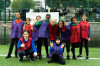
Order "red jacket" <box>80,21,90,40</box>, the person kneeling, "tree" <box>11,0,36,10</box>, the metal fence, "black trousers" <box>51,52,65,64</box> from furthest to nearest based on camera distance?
"tree" <box>11,0,36,10</box>, the metal fence, "red jacket" <box>80,21,90,40</box>, the person kneeling, "black trousers" <box>51,52,65,64</box>

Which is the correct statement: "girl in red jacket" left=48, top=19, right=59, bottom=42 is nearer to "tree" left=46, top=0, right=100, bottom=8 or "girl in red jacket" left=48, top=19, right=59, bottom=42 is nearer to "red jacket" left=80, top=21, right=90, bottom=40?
"red jacket" left=80, top=21, right=90, bottom=40

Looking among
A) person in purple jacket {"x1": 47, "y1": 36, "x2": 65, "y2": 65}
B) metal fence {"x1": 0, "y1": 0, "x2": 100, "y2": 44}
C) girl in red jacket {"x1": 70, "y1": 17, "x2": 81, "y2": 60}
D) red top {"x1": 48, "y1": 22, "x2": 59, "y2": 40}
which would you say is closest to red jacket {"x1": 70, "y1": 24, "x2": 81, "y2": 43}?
girl in red jacket {"x1": 70, "y1": 17, "x2": 81, "y2": 60}

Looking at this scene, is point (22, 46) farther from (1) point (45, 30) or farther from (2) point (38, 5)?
(2) point (38, 5)

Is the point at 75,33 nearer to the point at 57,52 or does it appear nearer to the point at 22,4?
the point at 57,52

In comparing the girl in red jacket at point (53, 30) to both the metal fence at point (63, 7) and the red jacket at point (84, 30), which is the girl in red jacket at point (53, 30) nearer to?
the red jacket at point (84, 30)

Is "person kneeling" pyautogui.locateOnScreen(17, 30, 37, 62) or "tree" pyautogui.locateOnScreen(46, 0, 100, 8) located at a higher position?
"tree" pyautogui.locateOnScreen(46, 0, 100, 8)

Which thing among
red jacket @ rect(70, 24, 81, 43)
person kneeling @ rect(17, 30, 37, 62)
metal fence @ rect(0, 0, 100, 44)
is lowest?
person kneeling @ rect(17, 30, 37, 62)

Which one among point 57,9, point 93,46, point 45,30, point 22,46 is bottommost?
point 93,46

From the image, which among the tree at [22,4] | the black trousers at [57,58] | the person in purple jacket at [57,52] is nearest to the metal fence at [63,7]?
the tree at [22,4]

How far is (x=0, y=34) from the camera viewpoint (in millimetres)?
11516

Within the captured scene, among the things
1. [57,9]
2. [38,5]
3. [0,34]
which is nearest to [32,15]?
[38,5]

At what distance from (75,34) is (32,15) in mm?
5067

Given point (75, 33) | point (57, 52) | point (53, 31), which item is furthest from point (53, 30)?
point (57, 52)

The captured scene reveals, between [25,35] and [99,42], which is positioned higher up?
[25,35]
